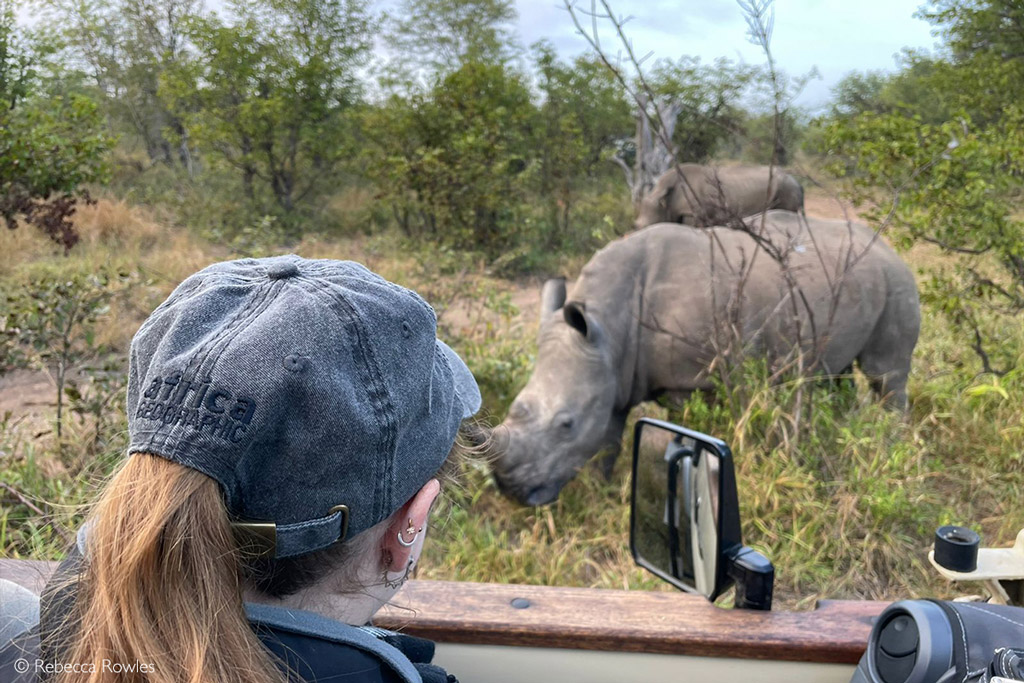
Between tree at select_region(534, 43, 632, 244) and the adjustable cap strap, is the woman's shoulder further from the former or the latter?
tree at select_region(534, 43, 632, 244)

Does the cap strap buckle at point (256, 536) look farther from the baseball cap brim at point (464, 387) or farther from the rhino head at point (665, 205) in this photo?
the rhino head at point (665, 205)

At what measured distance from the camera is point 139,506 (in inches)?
35.1

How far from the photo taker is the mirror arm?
178cm

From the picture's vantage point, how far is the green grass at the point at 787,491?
3740 millimetres

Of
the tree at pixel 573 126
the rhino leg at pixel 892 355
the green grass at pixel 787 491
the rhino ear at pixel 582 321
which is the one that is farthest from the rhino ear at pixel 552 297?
the tree at pixel 573 126


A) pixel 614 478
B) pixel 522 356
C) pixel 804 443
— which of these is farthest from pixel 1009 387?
pixel 522 356

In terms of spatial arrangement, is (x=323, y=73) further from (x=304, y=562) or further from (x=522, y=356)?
(x=304, y=562)

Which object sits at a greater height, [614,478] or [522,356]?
[522,356]

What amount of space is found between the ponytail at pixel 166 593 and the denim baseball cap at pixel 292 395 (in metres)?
0.04

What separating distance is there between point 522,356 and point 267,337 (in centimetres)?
487

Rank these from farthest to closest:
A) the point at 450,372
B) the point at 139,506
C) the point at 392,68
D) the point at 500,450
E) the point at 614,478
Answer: the point at 392,68
the point at 614,478
the point at 500,450
the point at 450,372
the point at 139,506

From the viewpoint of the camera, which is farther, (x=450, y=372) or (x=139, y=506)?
(x=450, y=372)

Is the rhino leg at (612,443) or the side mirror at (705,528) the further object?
the rhino leg at (612,443)

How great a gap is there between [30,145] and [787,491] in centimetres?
649
